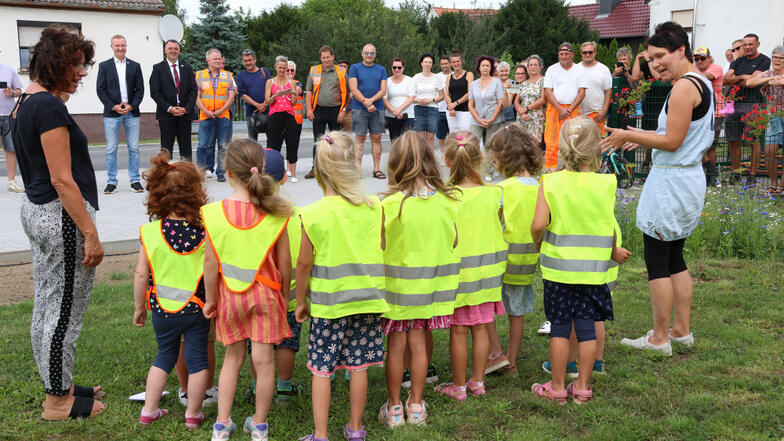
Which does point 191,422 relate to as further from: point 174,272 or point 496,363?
point 496,363

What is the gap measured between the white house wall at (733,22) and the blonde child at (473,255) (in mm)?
30398

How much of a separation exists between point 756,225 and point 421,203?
16.6 feet

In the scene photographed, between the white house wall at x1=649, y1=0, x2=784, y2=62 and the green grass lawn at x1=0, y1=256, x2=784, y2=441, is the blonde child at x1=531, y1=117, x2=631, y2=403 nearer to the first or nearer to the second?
the green grass lawn at x1=0, y1=256, x2=784, y2=441

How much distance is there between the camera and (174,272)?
3.79 m

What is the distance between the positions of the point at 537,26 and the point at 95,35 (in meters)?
26.5

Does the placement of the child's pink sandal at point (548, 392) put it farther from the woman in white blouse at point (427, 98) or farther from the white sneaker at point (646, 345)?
the woman in white blouse at point (427, 98)

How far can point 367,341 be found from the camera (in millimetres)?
3701

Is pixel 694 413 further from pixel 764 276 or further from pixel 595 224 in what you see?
pixel 764 276

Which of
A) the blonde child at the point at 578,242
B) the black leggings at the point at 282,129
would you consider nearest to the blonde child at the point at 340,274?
the blonde child at the point at 578,242

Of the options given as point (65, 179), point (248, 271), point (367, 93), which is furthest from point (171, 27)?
point (248, 271)

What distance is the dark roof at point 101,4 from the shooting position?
26.8 metres

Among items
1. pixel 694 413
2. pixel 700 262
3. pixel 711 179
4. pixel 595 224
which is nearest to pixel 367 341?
pixel 595 224

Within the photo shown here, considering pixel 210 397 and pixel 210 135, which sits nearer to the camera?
pixel 210 397

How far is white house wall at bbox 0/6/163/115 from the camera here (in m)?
26.6
